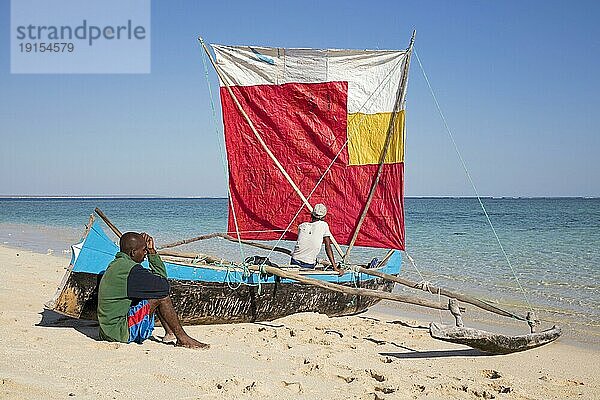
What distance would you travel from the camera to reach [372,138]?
9258 mm

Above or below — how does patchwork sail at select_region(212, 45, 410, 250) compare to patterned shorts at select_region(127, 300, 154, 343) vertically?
above

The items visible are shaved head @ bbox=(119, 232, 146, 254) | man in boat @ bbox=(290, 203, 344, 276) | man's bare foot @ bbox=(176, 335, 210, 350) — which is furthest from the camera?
man in boat @ bbox=(290, 203, 344, 276)

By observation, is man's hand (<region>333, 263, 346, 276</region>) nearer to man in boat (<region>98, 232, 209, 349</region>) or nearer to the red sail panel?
the red sail panel

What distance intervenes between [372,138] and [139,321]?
15.5 ft

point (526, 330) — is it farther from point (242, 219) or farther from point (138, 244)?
point (138, 244)

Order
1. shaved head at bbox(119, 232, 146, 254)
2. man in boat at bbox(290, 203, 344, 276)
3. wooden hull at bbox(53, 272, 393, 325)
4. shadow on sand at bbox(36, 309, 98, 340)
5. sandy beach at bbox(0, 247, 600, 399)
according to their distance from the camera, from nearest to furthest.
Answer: sandy beach at bbox(0, 247, 600, 399)
shaved head at bbox(119, 232, 146, 254)
wooden hull at bbox(53, 272, 393, 325)
shadow on sand at bbox(36, 309, 98, 340)
man in boat at bbox(290, 203, 344, 276)

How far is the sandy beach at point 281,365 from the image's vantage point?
15.2ft

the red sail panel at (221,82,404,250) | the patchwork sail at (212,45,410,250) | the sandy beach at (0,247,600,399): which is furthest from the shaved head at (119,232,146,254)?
the red sail panel at (221,82,404,250)

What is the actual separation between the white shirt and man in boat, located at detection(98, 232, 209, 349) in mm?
2637

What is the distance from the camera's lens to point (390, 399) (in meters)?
4.62

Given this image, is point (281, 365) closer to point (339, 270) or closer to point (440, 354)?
point (440, 354)

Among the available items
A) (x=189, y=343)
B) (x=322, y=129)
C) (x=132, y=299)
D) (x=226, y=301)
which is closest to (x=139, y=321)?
(x=132, y=299)

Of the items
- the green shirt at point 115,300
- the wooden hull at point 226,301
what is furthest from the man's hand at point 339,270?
the green shirt at point 115,300

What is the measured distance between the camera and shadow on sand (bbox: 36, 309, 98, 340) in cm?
642
